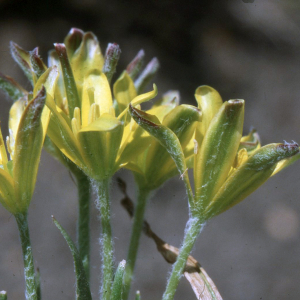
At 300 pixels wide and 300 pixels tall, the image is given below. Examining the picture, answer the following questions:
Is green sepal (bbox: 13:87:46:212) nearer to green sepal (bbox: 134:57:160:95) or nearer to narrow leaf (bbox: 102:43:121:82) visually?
narrow leaf (bbox: 102:43:121:82)

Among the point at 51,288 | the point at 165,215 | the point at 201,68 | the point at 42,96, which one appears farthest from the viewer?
the point at 201,68

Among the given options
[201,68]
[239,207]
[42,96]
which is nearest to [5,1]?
[201,68]

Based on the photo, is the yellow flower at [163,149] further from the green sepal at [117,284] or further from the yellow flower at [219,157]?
the green sepal at [117,284]

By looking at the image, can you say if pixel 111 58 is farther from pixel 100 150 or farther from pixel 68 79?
pixel 100 150

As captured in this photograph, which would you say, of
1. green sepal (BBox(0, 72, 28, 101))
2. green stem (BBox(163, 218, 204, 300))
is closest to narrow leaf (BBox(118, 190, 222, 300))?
green stem (BBox(163, 218, 204, 300))

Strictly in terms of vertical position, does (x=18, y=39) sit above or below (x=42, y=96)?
below

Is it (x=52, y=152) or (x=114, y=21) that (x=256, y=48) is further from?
(x=52, y=152)
